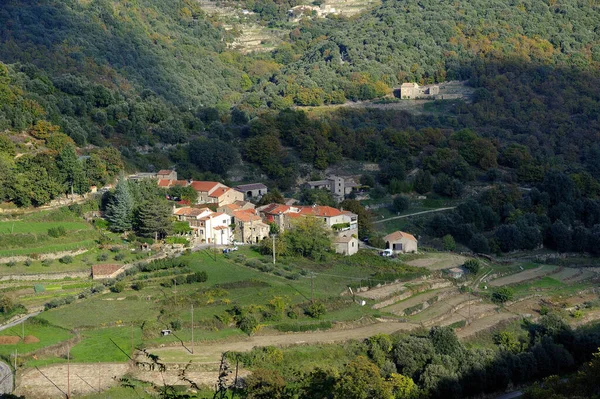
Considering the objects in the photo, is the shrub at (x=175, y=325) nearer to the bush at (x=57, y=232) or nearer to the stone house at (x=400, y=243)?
the bush at (x=57, y=232)

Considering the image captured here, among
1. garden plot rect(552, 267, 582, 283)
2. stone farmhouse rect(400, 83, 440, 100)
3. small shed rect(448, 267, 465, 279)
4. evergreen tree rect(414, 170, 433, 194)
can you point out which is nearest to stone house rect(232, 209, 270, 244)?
small shed rect(448, 267, 465, 279)

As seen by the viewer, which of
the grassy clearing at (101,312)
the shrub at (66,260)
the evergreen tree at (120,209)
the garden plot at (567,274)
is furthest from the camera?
the garden plot at (567,274)

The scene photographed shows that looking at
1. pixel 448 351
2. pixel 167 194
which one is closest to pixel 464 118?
pixel 167 194

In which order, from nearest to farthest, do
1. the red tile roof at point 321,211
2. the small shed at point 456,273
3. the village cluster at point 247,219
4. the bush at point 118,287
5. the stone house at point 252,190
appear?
the bush at point 118,287, the small shed at point 456,273, the village cluster at point 247,219, the red tile roof at point 321,211, the stone house at point 252,190

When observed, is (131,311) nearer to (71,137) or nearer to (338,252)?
(338,252)

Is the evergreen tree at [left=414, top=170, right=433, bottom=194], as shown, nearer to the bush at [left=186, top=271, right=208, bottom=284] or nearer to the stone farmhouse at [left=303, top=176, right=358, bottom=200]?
the stone farmhouse at [left=303, top=176, right=358, bottom=200]

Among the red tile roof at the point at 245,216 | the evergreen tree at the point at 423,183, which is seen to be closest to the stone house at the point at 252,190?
the red tile roof at the point at 245,216

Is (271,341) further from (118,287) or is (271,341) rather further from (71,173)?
(71,173)
